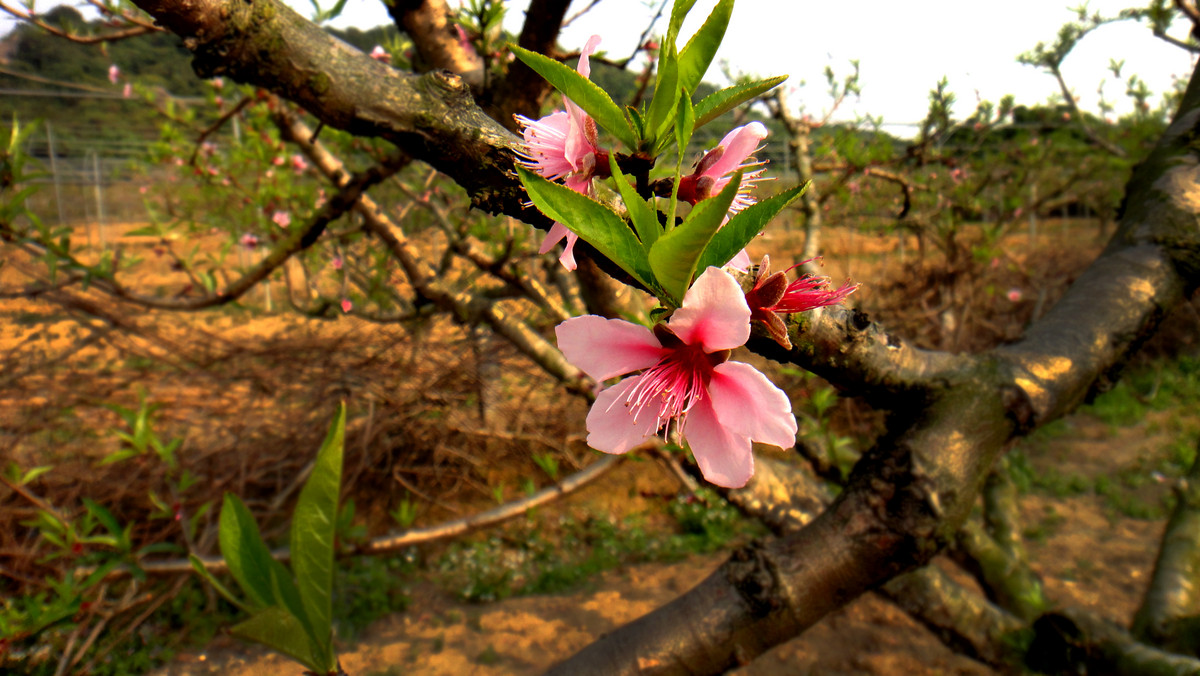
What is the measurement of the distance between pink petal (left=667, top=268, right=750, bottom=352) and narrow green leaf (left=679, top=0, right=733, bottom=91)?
190mm

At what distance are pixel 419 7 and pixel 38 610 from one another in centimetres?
239

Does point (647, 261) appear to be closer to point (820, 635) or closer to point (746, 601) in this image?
point (746, 601)

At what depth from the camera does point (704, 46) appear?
0.51 metres

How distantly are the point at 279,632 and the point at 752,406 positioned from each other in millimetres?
881

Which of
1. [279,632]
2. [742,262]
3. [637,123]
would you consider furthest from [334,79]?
[279,632]

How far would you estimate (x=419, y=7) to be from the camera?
59.1 inches

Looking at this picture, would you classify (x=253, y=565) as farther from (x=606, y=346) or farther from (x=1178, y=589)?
(x=1178, y=589)

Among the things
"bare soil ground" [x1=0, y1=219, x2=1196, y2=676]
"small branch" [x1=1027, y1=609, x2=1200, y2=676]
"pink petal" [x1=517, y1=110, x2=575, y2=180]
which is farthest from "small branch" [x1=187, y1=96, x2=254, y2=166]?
"small branch" [x1=1027, y1=609, x2=1200, y2=676]

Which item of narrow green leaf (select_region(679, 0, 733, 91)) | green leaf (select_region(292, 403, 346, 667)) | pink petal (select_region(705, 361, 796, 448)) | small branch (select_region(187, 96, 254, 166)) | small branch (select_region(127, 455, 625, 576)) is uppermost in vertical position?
narrow green leaf (select_region(679, 0, 733, 91))

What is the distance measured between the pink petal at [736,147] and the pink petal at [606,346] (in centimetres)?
18

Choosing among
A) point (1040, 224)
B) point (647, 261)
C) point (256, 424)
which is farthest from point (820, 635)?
point (1040, 224)

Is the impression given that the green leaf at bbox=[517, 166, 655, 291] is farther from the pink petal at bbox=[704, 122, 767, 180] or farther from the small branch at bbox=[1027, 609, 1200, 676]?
the small branch at bbox=[1027, 609, 1200, 676]

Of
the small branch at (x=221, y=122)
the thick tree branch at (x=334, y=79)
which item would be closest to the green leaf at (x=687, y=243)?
the thick tree branch at (x=334, y=79)

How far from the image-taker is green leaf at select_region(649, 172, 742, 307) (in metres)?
0.38
